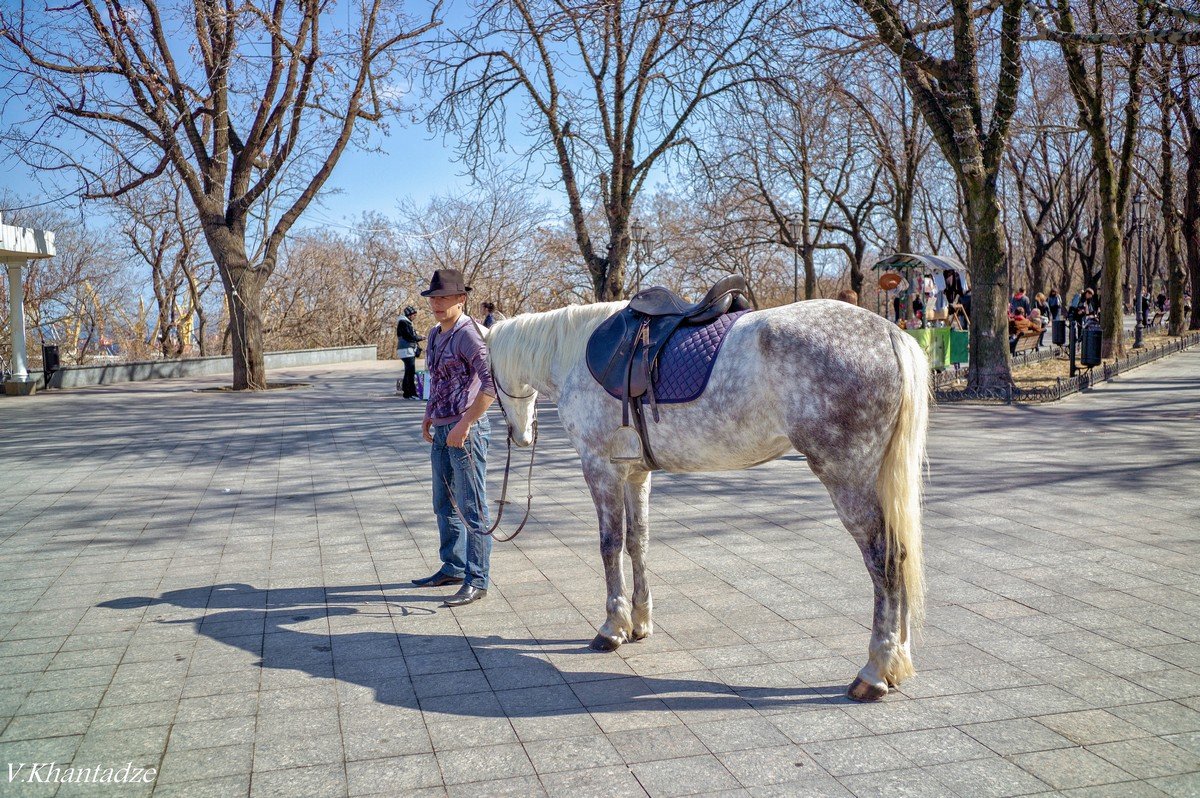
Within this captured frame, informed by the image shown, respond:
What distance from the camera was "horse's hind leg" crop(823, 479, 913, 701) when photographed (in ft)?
13.1

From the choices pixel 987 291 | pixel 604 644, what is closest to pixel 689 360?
pixel 604 644

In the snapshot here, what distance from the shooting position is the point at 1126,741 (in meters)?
3.50

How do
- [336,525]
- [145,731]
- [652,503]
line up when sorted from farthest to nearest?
[652,503], [336,525], [145,731]

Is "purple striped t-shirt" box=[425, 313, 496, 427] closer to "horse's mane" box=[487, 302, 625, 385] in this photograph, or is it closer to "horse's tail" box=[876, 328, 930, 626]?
"horse's mane" box=[487, 302, 625, 385]

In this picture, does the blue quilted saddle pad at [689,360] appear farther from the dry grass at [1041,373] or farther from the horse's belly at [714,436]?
the dry grass at [1041,373]

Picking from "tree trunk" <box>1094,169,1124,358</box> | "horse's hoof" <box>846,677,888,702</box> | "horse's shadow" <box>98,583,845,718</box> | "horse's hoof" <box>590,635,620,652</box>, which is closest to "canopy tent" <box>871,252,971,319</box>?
"tree trunk" <box>1094,169,1124,358</box>

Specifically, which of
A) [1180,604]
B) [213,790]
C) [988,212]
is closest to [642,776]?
[213,790]

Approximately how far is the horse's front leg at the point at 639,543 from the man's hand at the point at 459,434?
109cm

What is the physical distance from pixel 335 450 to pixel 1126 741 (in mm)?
10018

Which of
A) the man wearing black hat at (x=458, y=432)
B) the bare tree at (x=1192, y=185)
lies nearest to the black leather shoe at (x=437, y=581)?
the man wearing black hat at (x=458, y=432)

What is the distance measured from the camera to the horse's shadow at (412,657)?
13.3ft

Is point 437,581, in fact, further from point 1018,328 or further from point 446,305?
point 1018,328

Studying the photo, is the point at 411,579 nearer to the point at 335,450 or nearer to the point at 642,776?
the point at 642,776

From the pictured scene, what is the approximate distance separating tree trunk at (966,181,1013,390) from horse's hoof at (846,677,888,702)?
41.4ft
